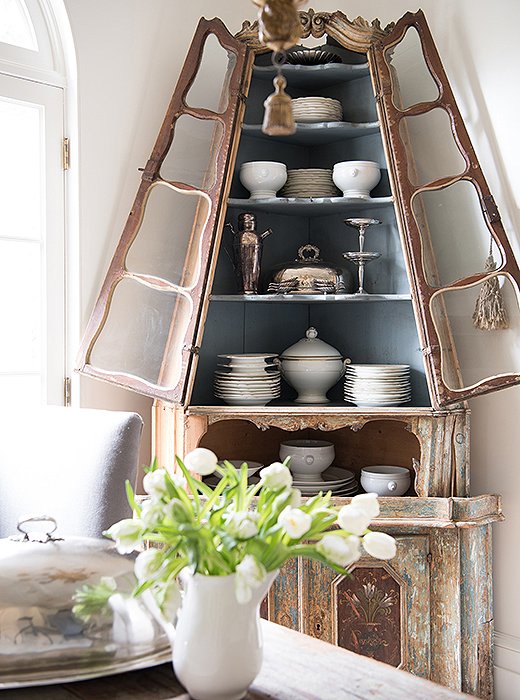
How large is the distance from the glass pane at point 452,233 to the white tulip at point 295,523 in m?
1.52

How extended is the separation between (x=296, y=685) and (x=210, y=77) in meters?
2.06

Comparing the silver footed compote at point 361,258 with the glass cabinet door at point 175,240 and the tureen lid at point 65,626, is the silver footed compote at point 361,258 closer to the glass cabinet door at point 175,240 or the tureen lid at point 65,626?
the glass cabinet door at point 175,240

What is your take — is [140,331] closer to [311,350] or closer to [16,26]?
[311,350]

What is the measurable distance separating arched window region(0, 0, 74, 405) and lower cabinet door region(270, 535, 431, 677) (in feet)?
3.25

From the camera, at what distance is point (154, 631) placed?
1366mm

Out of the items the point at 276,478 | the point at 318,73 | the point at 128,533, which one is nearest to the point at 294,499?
the point at 276,478

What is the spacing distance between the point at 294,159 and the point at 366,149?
0.95 feet

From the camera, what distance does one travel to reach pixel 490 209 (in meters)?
2.57

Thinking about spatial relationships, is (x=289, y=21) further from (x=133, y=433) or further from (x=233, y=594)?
(x=133, y=433)

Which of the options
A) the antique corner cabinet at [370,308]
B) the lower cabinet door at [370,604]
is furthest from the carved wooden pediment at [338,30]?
the lower cabinet door at [370,604]

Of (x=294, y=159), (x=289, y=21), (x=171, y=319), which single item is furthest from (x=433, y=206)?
(x=289, y=21)

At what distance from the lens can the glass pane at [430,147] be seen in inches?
104

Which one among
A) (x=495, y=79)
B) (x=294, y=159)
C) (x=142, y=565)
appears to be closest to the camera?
(x=142, y=565)

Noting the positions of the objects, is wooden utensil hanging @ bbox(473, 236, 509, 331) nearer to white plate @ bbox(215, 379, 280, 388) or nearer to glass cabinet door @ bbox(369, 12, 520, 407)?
glass cabinet door @ bbox(369, 12, 520, 407)
